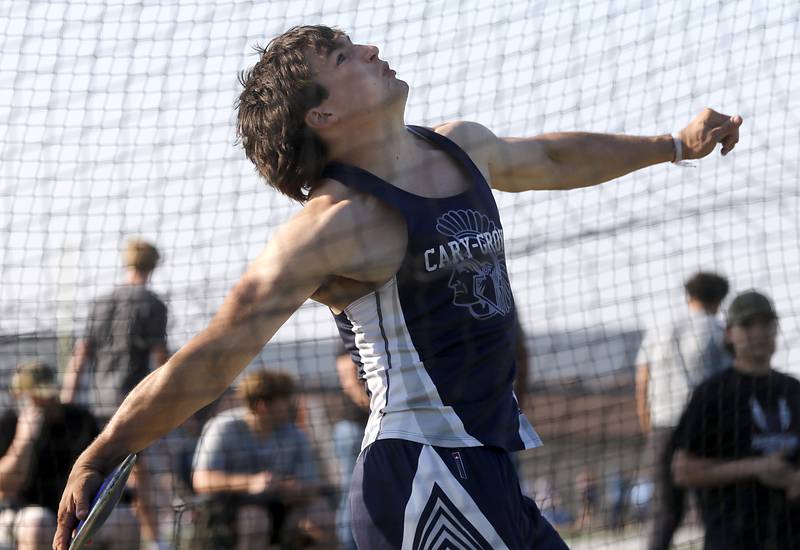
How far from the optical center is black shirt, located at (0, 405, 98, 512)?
4.23 metres

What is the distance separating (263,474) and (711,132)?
7.05ft

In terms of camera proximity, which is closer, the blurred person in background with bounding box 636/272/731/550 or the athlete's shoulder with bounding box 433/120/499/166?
the athlete's shoulder with bounding box 433/120/499/166

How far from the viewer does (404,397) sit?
97.3 inches

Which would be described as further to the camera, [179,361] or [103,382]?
[103,382]

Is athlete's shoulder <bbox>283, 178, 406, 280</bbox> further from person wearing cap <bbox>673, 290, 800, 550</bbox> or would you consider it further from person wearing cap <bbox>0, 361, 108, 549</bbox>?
person wearing cap <bbox>0, 361, 108, 549</bbox>

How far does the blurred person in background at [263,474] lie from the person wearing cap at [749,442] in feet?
4.68

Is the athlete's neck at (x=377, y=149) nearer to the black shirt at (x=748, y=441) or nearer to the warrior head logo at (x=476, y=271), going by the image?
the warrior head logo at (x=476, y=271)

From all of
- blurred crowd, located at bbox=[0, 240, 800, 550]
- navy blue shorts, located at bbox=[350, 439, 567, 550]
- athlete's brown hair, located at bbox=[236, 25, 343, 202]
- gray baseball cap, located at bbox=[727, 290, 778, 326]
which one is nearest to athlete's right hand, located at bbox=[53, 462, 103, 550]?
navy blue shorts, located at bbox=[350, 439, 567, 550]

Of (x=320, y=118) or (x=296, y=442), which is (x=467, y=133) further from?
(x=296, y=442)

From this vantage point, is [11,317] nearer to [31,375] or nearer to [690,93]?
[31,375]

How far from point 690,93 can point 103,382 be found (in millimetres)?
2504

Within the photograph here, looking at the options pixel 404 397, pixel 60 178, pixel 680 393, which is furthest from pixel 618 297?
pixel 60 178

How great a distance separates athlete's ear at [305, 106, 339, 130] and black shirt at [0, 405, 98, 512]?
2.10 meters

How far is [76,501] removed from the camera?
2.13 metres
